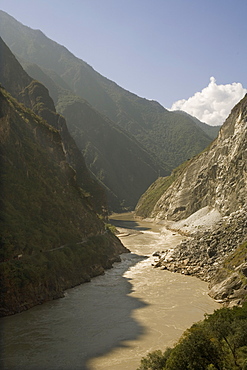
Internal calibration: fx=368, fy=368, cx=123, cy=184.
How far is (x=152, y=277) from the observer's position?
42625 millimetres

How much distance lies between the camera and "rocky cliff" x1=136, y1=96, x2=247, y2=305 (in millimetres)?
36750

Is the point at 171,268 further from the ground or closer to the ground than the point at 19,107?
closer to the ground

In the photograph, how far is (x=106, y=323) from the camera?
90.8 ft

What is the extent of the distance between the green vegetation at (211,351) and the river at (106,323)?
15.1ft

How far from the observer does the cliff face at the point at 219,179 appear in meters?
78.1

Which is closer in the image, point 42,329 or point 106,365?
point 106,365

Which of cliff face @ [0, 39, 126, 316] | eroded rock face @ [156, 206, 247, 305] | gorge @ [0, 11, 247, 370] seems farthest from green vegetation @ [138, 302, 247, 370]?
cliff face @ [0, 39, 126, 316]

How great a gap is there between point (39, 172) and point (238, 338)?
112 feet

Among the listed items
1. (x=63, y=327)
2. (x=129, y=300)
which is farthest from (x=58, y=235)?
(x=63, y=327)

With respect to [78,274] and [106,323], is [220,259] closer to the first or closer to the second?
[78,274]

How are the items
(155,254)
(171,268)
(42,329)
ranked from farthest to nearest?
(155,254)
(171,268)
(42,329)

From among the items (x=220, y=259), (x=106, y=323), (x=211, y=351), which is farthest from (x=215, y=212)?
(x=211, y=351)

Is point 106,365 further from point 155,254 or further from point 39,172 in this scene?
point 155,254

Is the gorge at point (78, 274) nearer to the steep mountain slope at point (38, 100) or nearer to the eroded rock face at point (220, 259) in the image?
the eroded rock face at point (220, 259)
